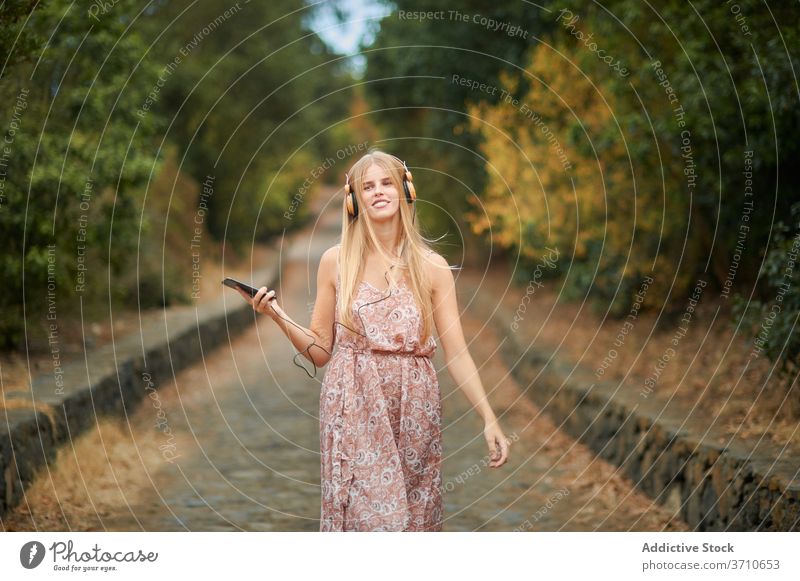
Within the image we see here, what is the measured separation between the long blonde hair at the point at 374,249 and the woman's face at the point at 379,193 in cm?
2

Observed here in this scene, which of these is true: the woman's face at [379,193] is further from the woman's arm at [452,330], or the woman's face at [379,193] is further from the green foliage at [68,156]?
the green foliage at [68,156]

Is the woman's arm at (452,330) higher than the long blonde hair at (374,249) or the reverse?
the reverse

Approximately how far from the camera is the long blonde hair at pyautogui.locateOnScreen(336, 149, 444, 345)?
4.12 metres

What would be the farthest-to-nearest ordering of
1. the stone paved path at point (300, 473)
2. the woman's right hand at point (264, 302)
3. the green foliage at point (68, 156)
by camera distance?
the green foliage at point (68, 156) < the stone paved path at point (300, 473) < the woman's right hand at point (264, 302)

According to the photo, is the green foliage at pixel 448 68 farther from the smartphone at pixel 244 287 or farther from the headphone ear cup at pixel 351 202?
the smartphone at pixel 244 287

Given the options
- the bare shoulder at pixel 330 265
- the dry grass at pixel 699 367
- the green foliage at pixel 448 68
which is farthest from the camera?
the green foliage at pixel 448 68

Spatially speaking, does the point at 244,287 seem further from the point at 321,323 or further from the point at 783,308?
the point at 783,308

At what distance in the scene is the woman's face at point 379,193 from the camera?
414 centimetres

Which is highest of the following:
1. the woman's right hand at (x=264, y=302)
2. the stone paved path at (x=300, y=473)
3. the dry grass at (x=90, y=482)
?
the woman's right hand at (x=264, y=302)

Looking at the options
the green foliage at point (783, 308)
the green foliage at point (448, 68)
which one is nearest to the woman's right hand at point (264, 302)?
the green foliage at point (783, 308)

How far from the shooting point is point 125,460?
8.59 metres

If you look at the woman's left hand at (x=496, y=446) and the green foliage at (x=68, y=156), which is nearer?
the woman's left hand at (x=496, y=446)

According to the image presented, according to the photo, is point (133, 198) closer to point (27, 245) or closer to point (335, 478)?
point (27, 245)
